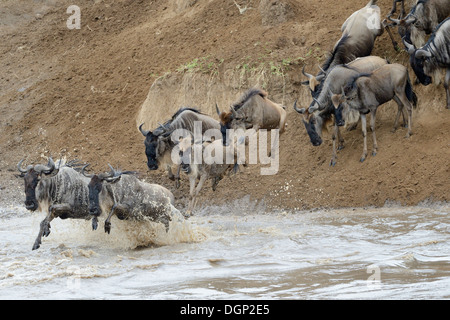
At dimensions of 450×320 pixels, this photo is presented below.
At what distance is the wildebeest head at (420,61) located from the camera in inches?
562

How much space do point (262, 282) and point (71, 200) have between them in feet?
12.7

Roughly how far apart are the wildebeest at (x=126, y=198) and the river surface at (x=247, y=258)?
23cm

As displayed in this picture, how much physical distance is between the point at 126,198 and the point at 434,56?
22.5 feet

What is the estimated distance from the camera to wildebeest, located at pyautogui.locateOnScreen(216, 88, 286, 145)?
1430cm

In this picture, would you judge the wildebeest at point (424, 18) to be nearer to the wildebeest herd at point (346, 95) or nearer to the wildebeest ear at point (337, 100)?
the wildebeest herd at point (346, 95)

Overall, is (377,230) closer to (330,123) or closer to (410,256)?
(410,256)

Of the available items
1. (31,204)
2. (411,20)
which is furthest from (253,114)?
(31,204)

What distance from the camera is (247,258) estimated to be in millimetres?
9789

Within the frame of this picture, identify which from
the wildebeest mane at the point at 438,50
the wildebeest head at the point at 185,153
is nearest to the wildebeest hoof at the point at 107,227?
the wildebeest head at the point at 185,153

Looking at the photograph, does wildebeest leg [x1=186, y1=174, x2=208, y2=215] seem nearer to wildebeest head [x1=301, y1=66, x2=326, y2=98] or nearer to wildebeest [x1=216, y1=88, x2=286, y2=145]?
wildebeest [x1=216, y1=88, x2=286, y2=145]

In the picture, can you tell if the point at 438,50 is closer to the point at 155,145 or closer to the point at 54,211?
the point at 155,145

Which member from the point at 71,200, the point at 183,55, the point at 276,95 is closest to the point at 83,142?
the point at 183,55

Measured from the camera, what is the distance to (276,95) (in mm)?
16500

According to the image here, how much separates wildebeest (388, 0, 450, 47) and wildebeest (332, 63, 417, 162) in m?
1.50
